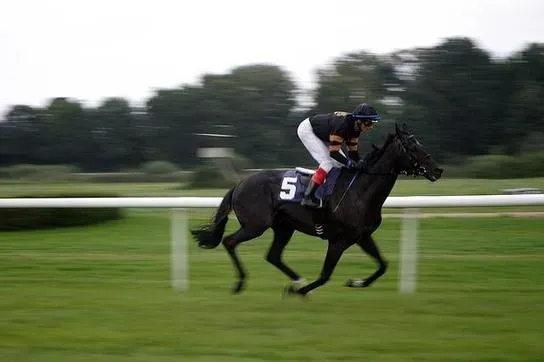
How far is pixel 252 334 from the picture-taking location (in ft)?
14.2

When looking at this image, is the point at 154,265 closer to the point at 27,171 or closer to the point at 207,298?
the point at 207,298

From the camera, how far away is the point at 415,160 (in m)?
5.51

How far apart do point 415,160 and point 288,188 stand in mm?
1020

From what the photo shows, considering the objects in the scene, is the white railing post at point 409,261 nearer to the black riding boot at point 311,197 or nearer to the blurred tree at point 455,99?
the black riding boot at point 311,197

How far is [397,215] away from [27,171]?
2091 cm

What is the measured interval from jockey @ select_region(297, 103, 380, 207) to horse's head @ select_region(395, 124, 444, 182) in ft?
0.88

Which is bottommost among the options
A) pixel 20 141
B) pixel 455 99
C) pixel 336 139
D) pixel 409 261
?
pixel 20 141

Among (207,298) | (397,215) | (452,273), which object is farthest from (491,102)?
(207,298)

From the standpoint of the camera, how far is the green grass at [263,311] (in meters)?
3.93

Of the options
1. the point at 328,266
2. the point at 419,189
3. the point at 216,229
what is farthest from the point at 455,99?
the point at 328,266

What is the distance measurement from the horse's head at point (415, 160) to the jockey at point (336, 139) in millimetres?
269

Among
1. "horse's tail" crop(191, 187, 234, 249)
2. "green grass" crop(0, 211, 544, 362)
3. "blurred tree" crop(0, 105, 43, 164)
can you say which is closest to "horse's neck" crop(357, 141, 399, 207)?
"green grass" crop(0, 211, 544, 362)

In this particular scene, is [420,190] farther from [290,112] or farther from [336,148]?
[290,112]

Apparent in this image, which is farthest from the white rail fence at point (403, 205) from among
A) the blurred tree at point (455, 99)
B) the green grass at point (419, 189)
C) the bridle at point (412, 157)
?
the blurred tree at point (455, 99)
